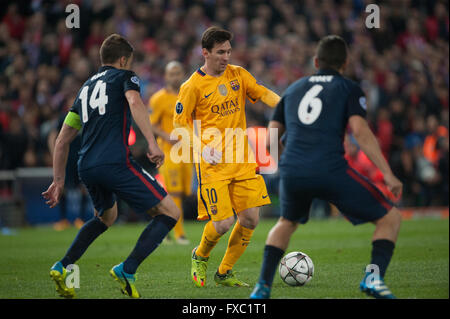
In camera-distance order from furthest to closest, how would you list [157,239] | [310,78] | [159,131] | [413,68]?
1. [413,68]
2. [159,131]
3. [157,239]
4. [310,78]

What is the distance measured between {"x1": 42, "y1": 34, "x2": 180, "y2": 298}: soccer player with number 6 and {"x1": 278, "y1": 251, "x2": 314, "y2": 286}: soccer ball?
1400 millimetres

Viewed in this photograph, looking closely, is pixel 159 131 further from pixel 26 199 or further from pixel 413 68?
pixel 413 68

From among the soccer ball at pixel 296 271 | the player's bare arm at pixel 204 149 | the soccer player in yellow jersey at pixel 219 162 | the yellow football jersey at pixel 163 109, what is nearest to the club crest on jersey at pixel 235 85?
the soccer player in yellow jersey at pixel 219 162

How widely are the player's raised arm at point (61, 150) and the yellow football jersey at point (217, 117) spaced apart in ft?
3.77

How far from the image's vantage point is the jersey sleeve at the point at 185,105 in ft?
23.7

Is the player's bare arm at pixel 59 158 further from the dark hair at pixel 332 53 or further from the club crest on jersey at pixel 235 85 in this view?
the dark hair at pixel 332 53

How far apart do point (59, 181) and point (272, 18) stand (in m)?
16.8

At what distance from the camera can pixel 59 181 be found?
6.70 meters

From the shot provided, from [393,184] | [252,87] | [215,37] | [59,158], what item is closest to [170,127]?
[252,87]

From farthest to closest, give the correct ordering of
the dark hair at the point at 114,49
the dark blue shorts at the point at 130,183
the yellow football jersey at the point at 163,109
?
the yellow football jersey at the point at 163,109 → the dark hair at the point at 114,49 → the dark blue shorts at the point at 130,183

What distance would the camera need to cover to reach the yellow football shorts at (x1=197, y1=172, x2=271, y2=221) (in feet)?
23.5

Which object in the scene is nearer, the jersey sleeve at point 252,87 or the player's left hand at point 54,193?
the player's left hand at point 54,193

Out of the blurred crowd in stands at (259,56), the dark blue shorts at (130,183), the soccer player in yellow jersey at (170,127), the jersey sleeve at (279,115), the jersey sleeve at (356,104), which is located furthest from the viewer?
the blurred crowd in stands at (259,56)
